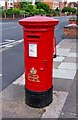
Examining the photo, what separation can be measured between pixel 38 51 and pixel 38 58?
0.43ft

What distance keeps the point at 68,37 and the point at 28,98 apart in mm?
10492

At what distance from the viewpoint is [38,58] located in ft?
15.1

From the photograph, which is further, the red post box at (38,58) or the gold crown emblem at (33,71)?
the gold crown emblem at (33,71)

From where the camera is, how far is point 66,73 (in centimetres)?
699

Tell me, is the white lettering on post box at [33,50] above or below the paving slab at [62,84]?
above

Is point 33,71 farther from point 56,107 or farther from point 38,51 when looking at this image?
point 56,107

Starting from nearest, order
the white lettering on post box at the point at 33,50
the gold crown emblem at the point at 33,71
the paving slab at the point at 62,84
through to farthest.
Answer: the white lettering on post box at the point at 33,50
the gold crown emblem at the point at 33,71
the paving slab at the point at 62,84

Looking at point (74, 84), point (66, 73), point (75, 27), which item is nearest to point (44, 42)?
point (74, 84)

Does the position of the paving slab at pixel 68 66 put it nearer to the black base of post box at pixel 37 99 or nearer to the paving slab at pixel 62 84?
the paving slab at pixel 62 84

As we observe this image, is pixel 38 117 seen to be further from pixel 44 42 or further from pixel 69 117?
pixel 44 42

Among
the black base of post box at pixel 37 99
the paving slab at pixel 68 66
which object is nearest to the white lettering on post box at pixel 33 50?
the black base of post box at pixel 37 99

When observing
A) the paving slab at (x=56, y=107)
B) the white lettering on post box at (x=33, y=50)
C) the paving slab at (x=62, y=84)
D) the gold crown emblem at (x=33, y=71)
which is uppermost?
the white lettering on post box at (x=33, y=50)

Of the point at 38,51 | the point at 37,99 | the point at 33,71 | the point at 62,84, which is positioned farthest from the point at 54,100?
the point at 38,51

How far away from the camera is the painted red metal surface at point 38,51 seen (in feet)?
14.6
